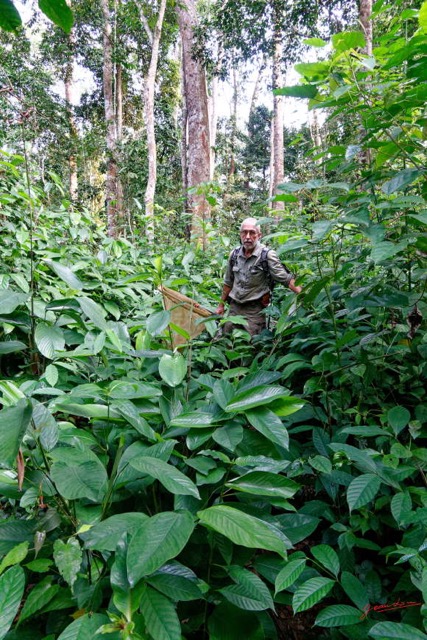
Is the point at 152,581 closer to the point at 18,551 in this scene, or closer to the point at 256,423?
the point at 18,551

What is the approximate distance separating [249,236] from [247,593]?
10.1 ft

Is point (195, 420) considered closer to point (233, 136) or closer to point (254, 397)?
point (254, 397)

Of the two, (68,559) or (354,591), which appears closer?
(68,559)

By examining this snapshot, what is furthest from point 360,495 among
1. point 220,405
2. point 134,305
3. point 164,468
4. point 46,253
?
point 46,253

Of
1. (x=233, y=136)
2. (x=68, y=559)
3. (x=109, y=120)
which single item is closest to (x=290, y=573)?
(x=68, y=559)

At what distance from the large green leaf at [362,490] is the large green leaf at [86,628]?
0.70 metres

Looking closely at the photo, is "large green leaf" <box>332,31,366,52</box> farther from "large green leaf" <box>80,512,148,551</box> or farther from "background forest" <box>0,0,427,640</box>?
"large green leaf" <box>80,512,148,551</box>

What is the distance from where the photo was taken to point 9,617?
0.73m

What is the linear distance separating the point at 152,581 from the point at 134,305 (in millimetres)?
2275

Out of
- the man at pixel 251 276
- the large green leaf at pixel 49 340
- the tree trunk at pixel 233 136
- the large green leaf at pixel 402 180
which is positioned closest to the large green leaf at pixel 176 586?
the large green leaf at pixel 49 340

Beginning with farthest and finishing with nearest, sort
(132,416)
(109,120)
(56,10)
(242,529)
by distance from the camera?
1. (109,120)
2. (132,416)
3. (242,529)
4. (56,10)

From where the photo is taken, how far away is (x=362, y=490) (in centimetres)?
114

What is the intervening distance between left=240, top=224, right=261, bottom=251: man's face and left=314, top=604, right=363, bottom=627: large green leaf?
119 inches

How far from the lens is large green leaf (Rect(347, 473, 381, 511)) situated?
3.68 ft
